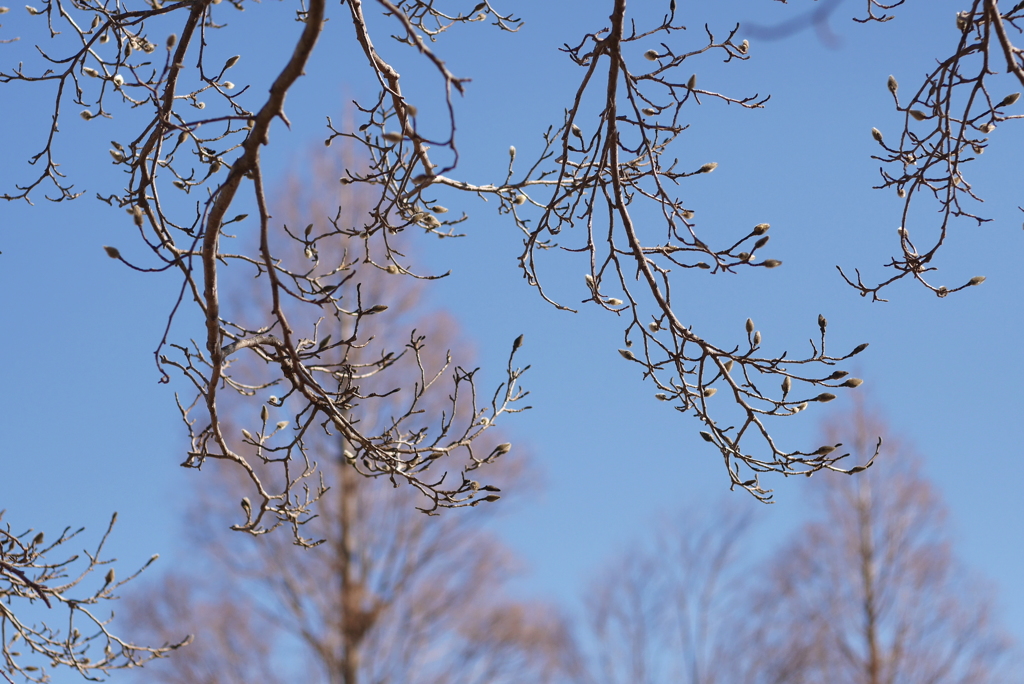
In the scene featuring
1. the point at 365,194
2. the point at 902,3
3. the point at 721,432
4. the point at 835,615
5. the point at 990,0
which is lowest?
the point at 721,432

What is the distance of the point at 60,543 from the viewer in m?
2.90

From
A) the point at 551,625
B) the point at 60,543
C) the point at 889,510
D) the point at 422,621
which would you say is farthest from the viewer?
the point at 889,510

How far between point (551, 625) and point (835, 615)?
3.42 meters

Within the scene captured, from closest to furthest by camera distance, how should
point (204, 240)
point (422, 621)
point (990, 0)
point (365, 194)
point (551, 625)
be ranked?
point (204, 240) → point (990, 0) → point (422, 621) → point (365, 194) → point (551, 625)

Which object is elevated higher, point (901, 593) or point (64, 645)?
point (901, 593)

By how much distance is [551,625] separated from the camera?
10578mm

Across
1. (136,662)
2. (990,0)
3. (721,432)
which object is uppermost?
(990,0)

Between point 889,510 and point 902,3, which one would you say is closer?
point 902,3

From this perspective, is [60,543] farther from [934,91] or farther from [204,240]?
[934,91]

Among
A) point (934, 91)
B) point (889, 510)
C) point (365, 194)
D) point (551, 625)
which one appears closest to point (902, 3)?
point (934, 91)

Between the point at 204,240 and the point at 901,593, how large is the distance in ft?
34.5

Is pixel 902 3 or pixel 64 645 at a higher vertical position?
pixel 902 3

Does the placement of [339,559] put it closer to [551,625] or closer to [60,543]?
[551,625]

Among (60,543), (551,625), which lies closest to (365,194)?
(551,625)
